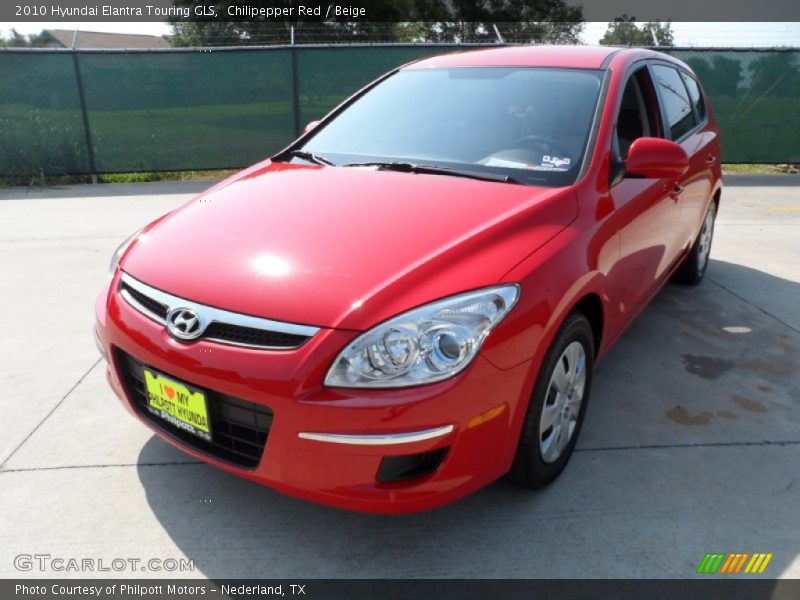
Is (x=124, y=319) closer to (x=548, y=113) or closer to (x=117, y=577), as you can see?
(x=117, y=577)

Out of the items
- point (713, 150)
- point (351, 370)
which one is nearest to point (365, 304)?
point (351, 370)

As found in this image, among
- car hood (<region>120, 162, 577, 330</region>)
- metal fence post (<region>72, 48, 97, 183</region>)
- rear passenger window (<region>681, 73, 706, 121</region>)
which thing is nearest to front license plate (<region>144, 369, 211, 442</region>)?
car hood (<region>120, 162, 577, 330</region>)

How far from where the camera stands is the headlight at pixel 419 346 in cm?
193

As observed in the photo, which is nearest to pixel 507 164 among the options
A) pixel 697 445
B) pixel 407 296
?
pixel 407 296

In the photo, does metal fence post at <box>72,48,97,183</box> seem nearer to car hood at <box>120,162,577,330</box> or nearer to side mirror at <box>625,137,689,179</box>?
car hood at <box>120,162,577,330</box>

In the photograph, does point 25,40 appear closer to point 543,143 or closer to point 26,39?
point 26,39

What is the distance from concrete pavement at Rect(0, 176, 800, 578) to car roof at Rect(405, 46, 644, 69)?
161 centimetres

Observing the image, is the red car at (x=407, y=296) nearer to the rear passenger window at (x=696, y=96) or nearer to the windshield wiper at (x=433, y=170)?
the windshield wiper at (x=433, y=170)

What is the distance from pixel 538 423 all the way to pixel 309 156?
1.75 m

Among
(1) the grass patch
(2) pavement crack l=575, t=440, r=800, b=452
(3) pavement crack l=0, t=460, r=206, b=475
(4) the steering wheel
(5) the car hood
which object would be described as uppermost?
(4) the steering wheel

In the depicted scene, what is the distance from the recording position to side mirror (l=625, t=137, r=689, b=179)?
2.84 metres

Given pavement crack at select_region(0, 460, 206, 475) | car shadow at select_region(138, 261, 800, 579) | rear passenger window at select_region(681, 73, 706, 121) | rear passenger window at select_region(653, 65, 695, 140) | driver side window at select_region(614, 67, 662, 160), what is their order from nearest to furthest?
car shadow at select_region(138, 261, 800, 579), pavement crack at select_region(0, 460, 206, 475), driver side window at select_region(614, 67, 662, 160), rear passenger window at select_region(653, 65, 695, 140), rear passenger window at select_region(681, 73, 706, 121)

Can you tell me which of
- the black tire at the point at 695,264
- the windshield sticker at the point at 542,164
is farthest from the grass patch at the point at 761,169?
the windshield sticker at the point at 542,164

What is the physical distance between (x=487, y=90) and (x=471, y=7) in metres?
37.2
